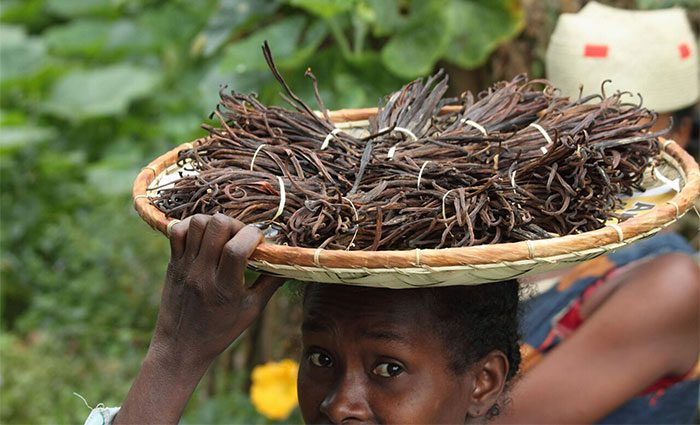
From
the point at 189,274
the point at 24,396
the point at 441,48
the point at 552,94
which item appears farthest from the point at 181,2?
the point at 189,274

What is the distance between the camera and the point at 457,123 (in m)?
2.22

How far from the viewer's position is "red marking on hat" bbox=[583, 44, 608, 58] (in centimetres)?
344

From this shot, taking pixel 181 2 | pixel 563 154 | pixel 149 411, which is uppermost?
pixel 181 2

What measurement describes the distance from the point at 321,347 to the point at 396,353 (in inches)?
6.9

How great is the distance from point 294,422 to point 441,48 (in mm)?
1705

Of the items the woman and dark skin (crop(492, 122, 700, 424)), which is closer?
the woman

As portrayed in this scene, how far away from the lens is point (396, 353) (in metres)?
2.05

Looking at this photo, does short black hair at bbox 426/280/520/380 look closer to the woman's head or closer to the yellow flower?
the woman's head

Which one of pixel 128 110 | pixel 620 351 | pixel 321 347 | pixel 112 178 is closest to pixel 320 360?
pixel 321 347

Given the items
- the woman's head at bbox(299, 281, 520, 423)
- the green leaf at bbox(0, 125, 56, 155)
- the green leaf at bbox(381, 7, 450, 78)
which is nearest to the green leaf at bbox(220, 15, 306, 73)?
the green leaf at bbox(381, 7, 450, 78)

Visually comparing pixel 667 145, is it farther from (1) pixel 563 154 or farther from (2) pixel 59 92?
(2) pixel 59 92

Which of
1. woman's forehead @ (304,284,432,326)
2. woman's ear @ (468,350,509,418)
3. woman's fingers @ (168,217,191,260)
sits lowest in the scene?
woman's ear @ (468,350,509,418)

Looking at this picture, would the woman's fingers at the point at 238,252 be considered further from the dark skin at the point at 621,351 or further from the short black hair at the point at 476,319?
the dark skin at the point at 621,351

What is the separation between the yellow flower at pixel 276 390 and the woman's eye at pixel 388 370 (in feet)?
7.40
